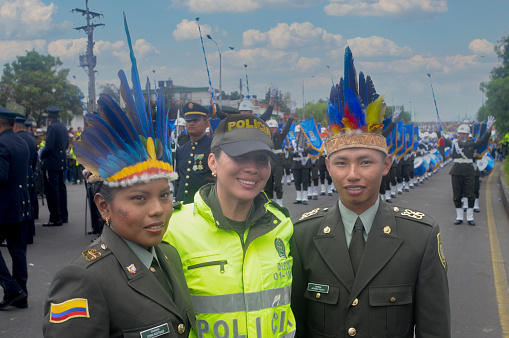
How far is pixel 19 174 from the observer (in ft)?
21.2

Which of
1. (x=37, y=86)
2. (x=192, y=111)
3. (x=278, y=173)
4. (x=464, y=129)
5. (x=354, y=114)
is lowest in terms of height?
(x=278, y=173)

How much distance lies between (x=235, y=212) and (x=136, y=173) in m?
0.70

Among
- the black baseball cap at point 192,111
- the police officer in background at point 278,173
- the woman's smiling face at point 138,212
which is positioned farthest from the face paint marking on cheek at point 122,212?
the police officer in background at point 278,173

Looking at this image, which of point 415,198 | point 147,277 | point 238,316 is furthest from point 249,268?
point 415,198

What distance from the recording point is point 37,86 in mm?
40156

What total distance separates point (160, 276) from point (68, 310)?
44 cm

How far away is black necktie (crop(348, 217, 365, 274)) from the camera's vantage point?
101 inches

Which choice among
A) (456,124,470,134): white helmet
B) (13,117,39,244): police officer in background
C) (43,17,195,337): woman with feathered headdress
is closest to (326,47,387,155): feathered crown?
(43,17,195,337): woman with feathered headdress

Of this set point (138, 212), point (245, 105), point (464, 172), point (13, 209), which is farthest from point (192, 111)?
point (464, 172)

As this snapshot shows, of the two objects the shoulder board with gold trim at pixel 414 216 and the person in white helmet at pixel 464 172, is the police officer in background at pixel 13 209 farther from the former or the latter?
the person in white helmet at pixel 464 172

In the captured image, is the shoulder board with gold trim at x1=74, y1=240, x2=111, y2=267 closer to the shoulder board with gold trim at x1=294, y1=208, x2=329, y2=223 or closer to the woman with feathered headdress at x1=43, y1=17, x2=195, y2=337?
the woman with feathered headdress at x1=43, y1=17, x2=195, y2=337

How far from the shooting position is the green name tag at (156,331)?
6.18 feet

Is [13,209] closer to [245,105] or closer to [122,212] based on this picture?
[245,105]

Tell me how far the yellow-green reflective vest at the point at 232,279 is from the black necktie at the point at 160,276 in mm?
304
